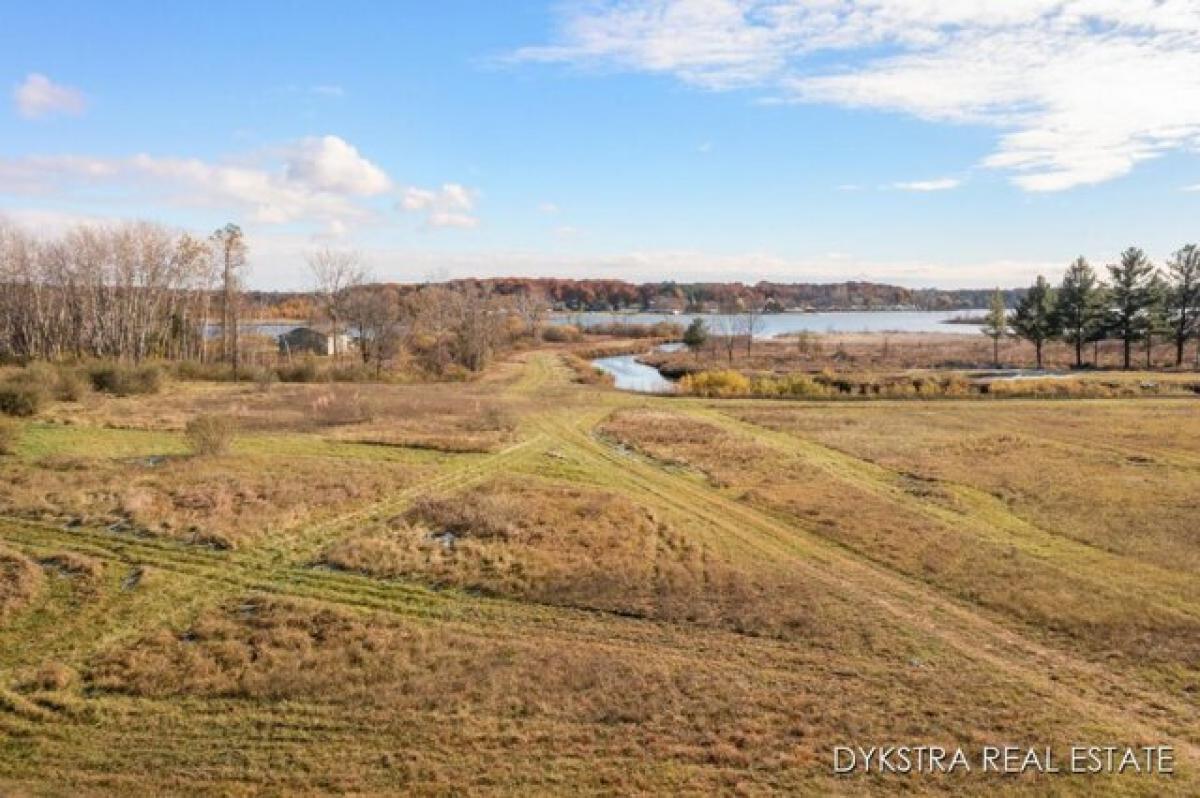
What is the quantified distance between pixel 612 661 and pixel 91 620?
9.01 metres

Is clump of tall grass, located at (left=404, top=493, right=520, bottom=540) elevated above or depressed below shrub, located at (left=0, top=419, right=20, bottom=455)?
below

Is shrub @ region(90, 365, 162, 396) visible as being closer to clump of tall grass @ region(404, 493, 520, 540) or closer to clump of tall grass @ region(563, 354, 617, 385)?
clump of tall grass @ region(563, 354, 617, 385)

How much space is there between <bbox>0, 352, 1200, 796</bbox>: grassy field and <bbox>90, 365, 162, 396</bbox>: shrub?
14601 mm

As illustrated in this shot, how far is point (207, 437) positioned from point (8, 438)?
20.4 ft

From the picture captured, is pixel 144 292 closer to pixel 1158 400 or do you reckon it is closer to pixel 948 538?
pixel 948 538

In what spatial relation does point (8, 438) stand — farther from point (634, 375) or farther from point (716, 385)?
point (634, 375)

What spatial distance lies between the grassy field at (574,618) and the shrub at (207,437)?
536 mm

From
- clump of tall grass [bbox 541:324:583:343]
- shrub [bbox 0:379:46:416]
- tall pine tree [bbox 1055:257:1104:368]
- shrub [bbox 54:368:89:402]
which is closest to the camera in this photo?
shrub [bbox 0:379:46:416]

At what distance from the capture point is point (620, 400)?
42031mm

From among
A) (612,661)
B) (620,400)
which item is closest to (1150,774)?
(612,661)

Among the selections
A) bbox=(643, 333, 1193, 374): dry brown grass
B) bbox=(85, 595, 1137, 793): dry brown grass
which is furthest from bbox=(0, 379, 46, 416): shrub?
bbox=(643, 333, 1193, 374): dry brown grass

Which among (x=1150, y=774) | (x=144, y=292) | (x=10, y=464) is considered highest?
(x=144, y=292)

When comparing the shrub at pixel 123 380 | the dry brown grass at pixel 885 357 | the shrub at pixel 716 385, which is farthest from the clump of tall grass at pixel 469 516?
the dry brown grass at pixel 885 357

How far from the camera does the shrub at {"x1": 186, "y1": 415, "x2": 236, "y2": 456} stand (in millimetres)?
24234
